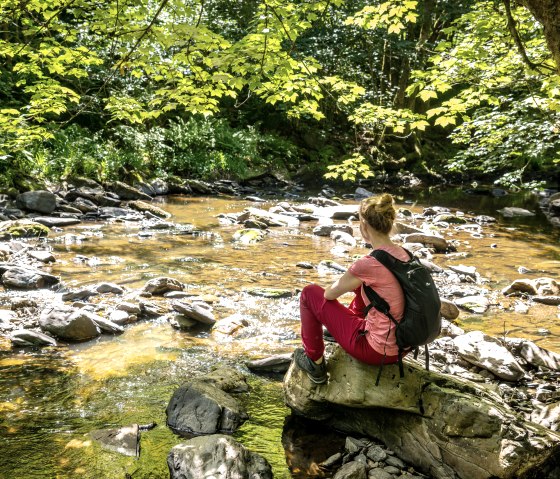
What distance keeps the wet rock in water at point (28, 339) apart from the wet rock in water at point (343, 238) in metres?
7.05

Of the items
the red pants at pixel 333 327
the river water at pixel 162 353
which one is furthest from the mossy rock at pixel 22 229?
the red pants at pixel 333 327

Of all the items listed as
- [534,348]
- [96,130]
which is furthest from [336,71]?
[534,348]

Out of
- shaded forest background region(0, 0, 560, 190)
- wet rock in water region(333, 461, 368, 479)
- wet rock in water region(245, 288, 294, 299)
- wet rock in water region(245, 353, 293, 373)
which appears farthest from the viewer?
wet rock in water region(245, 288, 294, 299)

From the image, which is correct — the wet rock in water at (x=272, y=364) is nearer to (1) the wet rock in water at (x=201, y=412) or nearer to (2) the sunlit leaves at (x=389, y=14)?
(1) the wet rock in water at (x=201, y=412)

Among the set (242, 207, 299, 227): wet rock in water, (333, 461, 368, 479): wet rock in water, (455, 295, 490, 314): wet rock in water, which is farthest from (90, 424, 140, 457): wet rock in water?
(242, 207, 299, 227): wet rock in water

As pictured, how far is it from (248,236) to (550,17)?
8.14 meters

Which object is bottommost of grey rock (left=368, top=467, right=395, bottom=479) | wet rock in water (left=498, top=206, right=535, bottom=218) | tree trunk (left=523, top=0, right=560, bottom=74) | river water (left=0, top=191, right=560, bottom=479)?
river water (left=0, top=191, right=560, bottom=479)

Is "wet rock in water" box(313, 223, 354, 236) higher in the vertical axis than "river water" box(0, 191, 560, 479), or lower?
higher

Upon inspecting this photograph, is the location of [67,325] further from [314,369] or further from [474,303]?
[474,303]

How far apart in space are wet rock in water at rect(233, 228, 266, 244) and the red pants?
6813 mm

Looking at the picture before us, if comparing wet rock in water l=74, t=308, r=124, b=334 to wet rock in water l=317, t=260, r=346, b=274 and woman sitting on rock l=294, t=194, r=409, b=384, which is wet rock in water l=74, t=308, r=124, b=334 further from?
wet rock in water l=317, t=260, r=346, b=274

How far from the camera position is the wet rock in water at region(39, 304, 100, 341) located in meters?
4.93

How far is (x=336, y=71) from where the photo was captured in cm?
2117

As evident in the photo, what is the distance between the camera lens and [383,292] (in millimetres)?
3209
